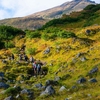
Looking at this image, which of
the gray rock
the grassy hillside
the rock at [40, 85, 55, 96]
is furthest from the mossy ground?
the gray rock

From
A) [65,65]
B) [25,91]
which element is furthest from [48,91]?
[65,65]

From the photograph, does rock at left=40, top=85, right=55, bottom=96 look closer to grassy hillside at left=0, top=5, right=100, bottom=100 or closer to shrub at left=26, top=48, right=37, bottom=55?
grassy hillside at left=0, top=5, right=100, bottom=100

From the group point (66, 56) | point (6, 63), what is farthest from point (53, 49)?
point (6, 63)

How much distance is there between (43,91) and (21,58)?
3080cm

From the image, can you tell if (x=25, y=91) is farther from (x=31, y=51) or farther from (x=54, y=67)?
(x=31, y=51)

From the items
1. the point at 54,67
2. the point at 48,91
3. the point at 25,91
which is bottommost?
the point at 54,67

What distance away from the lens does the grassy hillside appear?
23719 millimetres

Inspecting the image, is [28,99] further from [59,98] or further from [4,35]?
[4,35]

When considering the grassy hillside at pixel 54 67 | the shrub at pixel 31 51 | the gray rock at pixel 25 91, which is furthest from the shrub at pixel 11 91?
the shrub at pixel 31 51

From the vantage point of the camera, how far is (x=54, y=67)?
4512cm

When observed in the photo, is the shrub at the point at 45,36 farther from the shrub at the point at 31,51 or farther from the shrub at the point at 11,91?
the shrub at the point at 11,91

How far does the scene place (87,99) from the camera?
21.1 meters

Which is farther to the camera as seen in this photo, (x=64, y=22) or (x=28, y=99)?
(x=64, y=22)

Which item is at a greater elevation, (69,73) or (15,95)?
(15,95)
